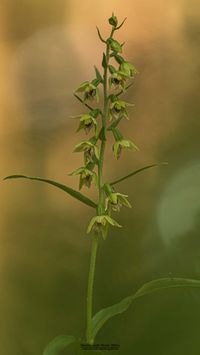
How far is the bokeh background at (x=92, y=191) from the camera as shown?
1.74m

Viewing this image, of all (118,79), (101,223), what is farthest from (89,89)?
(101,223)

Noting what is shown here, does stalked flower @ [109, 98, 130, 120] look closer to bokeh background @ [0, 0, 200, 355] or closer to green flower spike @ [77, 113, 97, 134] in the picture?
green flower spike @ [77, 113, 97, 134]

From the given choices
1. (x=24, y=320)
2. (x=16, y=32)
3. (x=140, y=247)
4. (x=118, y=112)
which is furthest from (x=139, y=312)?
(x=16, y=32)

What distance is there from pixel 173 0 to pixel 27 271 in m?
1.08

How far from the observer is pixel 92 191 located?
5.88 ft

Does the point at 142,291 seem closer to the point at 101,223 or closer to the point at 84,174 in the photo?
the point at 101,223

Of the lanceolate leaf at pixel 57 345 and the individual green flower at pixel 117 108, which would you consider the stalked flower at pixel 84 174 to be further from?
the lanceolate leaf at pixel 57 345

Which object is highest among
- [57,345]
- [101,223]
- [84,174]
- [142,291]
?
[84,174]

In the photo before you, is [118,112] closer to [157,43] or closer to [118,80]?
[118,80]

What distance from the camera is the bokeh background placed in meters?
1.74

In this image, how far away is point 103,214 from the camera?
4.23 ft

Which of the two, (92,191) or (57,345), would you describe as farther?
(92,191)

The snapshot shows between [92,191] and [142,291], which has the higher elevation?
[92,191]

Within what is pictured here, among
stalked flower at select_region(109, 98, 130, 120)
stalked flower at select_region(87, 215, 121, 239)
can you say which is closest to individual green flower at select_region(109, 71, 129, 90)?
stalked flower at select_region(109, 98, 130, 120)
